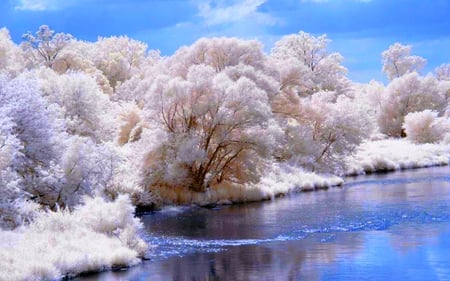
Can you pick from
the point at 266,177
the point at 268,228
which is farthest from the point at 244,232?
the point at 266,177

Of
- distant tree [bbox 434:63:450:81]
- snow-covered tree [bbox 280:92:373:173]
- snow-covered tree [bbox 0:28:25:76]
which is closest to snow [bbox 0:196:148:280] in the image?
snow-covered tree [bbox 280:92:373:173]

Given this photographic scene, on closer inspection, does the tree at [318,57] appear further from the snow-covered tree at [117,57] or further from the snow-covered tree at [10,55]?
the snow-covered tree at [10,55]

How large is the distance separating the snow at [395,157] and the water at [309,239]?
16.2 meters

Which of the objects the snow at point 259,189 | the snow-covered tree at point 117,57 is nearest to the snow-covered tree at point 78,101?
the snow at point 259,189

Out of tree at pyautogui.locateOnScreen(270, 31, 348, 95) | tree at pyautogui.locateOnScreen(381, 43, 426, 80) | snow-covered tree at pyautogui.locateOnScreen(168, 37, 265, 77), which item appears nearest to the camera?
snow-covered tree at pyautogui.locateOnScreen(168, 37, 265, 77)

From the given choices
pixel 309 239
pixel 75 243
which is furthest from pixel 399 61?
pixel 75 243

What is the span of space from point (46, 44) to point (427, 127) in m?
43.0

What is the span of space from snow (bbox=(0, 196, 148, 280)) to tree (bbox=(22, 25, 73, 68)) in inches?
2172

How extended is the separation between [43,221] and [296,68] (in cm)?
→ 3696

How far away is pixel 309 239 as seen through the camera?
25.3 meters

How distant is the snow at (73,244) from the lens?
18.7 metres

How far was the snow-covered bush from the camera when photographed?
237 ft

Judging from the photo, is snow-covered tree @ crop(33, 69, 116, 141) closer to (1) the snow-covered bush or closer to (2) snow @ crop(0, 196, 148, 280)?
(2) snow @ crop(0, 196, 148, 280)

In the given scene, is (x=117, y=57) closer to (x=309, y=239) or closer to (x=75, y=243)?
(x=309, y=239)
